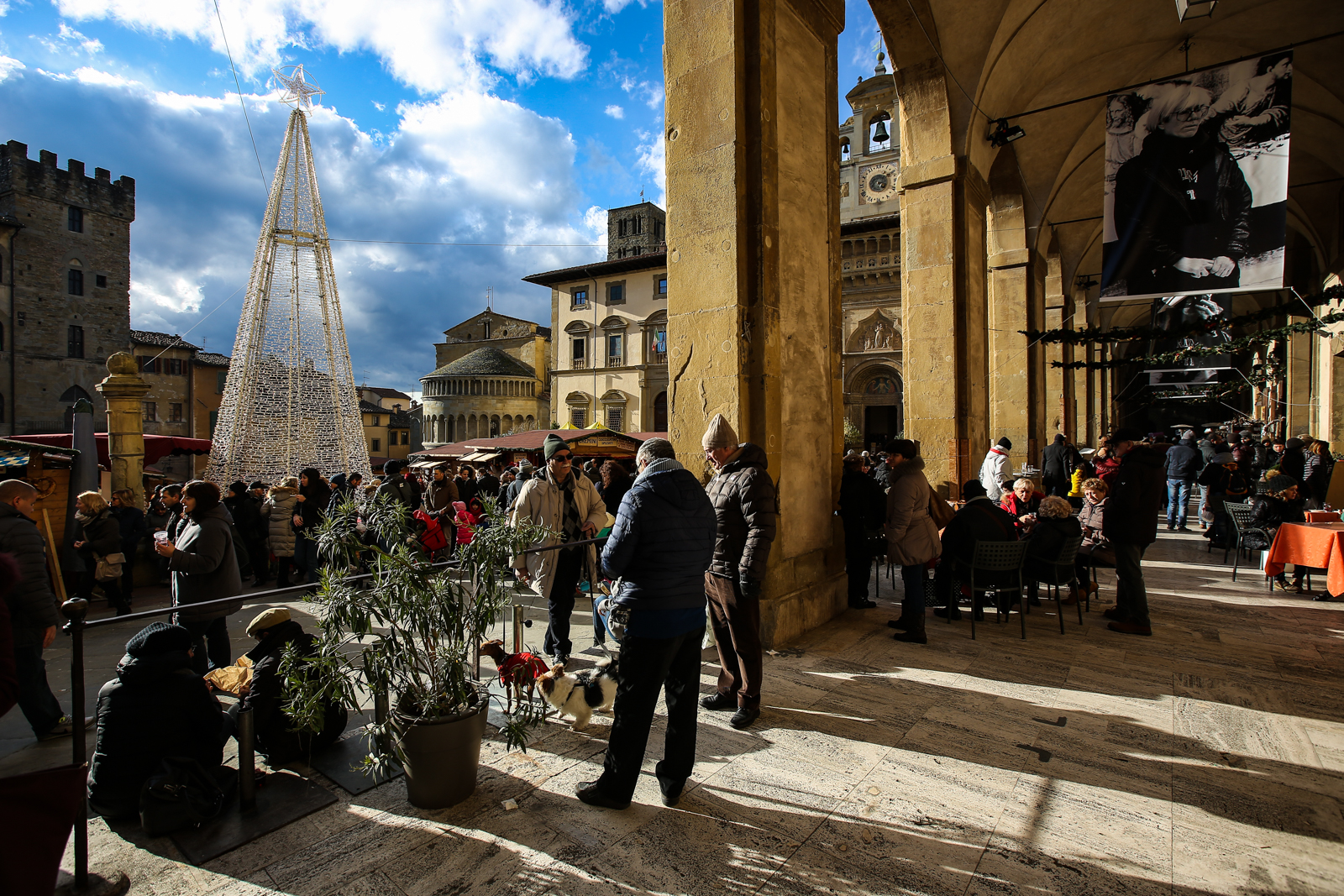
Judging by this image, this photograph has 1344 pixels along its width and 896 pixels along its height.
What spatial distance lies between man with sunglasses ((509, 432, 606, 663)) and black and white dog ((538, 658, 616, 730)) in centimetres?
106

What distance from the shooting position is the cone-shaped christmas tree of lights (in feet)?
35.2

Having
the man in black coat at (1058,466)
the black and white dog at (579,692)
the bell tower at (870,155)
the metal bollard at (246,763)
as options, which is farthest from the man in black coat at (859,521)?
the bell tower at (870,155)

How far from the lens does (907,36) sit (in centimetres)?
782

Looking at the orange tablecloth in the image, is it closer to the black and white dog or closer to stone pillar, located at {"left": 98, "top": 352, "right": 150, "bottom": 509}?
the black and white dog

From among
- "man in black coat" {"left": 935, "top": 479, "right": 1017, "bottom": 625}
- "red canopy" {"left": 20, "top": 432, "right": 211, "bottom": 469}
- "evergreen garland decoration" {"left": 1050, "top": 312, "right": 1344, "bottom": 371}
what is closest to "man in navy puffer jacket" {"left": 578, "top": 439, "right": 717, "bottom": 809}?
"man in black coat" {"left": 935, "top": 479, "right": 1017, "bottom": 625}

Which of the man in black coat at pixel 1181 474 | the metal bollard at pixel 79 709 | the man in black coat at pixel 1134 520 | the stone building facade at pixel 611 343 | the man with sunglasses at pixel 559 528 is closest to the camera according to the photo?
the metal bollard at pixel 79 709

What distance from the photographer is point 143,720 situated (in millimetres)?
2660

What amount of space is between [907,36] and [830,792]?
8549 mm

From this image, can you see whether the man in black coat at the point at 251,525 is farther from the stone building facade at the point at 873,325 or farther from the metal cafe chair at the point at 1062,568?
the stone building facade at the point at 873,325

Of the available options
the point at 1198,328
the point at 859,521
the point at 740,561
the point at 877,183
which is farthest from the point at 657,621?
the point at 877,183

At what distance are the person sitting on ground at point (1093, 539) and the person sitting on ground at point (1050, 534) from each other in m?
0.74

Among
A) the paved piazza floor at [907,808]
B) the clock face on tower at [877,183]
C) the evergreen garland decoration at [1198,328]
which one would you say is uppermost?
→ the clock face on tower at [877,183]

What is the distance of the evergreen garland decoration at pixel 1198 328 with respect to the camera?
29.3ft

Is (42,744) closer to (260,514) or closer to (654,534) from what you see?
(654,534)
